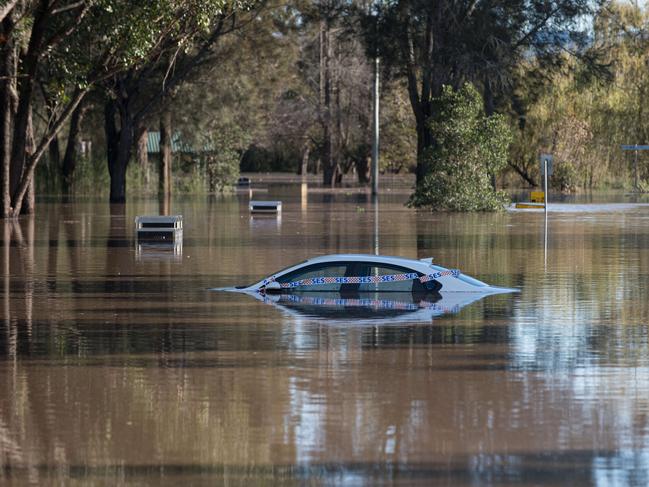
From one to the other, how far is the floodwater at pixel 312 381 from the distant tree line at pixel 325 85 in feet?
49.2

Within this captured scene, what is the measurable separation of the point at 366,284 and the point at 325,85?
72.2 m

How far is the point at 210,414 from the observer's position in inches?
454

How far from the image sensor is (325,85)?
92562 millimetres

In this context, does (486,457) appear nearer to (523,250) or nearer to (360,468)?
(360,468)

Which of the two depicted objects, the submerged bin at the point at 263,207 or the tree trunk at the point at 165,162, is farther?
the tree trunk at the point at 165,162

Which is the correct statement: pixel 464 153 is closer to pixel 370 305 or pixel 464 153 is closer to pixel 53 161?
pixel 53 161

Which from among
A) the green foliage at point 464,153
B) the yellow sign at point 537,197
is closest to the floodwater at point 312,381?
the green foliage at point 464,153

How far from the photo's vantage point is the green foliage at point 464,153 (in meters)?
49.8

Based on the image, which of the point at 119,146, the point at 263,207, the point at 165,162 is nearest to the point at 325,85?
the point at 165,162

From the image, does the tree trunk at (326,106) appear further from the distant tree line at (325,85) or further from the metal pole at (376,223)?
the metal pole at (376,223)

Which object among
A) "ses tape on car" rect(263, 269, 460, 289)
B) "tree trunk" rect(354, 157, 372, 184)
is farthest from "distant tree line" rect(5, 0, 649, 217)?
"ses tape on car" rect(263, 269, 460, 289)

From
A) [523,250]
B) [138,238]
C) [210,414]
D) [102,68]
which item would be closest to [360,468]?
[210,414]

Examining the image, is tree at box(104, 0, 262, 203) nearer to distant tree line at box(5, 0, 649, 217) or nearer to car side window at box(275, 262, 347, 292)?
distant tree line at box(5, 0, 649, 217)

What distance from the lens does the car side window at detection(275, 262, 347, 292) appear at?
2127 cm
